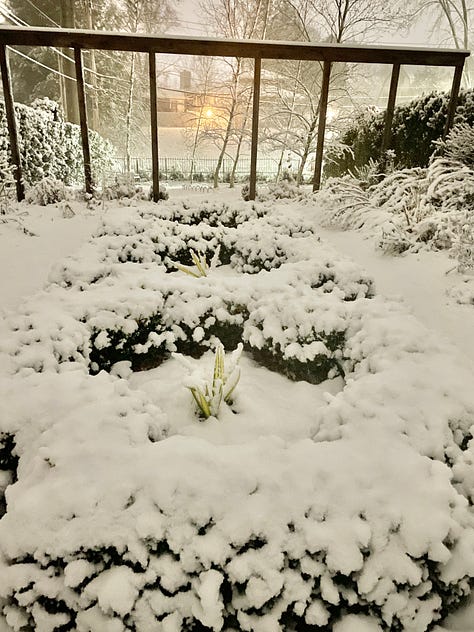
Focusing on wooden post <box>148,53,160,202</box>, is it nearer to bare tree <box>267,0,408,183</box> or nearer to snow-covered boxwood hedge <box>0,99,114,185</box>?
snow-covered boxwood hedge <box>0,99,114,185</box>

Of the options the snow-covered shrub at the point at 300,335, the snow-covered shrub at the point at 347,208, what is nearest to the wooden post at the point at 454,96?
the snow-covered shrub at the point at 347,208

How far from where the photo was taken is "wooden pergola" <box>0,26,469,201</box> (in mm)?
4715

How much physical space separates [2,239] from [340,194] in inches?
131

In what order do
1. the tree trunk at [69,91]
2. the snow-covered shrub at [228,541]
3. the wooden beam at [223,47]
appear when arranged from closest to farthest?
the snow-covered shrub at [228,541], the wooden beam at [223,47], the tree trunk at [69,91]

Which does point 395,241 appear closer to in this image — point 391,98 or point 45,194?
point 391,98

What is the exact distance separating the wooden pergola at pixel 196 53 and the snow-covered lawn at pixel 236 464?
3198 millimetres

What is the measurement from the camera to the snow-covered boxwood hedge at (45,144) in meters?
8.23

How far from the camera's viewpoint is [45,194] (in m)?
5.08

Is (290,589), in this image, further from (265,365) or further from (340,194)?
(340,194)

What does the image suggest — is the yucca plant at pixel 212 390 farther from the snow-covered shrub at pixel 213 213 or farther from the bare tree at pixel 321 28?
the bare tree at pixel 321 28

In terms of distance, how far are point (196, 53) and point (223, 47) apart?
333 mm

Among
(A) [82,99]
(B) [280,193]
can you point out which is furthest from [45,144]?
(B) [280,193]

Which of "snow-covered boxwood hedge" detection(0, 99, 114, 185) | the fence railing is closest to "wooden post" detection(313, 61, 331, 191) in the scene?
"snow-covered boxwood hedge" detection(0, 99, 114, 185)

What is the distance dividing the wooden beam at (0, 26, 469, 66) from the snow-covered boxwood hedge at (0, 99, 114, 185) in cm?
229
